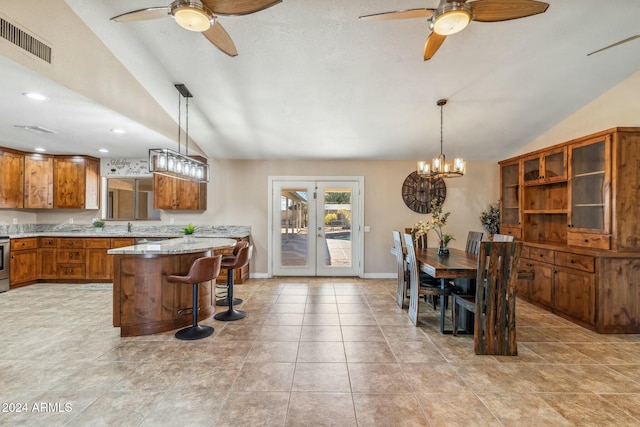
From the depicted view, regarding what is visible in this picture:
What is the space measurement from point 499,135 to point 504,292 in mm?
3237

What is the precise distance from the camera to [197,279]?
3.06 m

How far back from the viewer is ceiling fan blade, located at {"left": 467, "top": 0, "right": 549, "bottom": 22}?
78.1 inches

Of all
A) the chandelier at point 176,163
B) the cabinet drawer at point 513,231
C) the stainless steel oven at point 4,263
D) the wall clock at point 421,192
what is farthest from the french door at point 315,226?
the stainless steel oven at point 4,263

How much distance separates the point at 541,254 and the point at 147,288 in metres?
5.09

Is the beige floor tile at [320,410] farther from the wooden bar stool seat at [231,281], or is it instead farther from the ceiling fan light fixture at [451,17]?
the ceiling fan light fixture at [451,17]

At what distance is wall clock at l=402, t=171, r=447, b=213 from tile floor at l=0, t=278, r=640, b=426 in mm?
2666

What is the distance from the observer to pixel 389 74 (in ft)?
11.4

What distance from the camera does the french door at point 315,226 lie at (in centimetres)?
602

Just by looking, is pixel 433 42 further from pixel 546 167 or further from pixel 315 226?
pixel 315 226

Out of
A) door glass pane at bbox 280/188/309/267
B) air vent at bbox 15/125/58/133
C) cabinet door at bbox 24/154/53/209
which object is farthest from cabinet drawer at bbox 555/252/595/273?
cabinet door at bbox 24/154/53/209

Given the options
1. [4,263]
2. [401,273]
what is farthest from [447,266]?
[4,263]

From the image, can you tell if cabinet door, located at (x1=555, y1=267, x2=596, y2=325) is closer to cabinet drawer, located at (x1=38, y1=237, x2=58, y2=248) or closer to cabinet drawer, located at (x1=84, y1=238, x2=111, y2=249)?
cabinet drawer, located at (x1=84, y1=238, x2=111, y2=249)

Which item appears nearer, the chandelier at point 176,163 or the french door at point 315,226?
the chandelier at point 176,163

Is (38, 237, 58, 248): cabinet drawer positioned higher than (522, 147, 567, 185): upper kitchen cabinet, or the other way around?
(522, 147, 567, 185): upper kitchen cabinet
